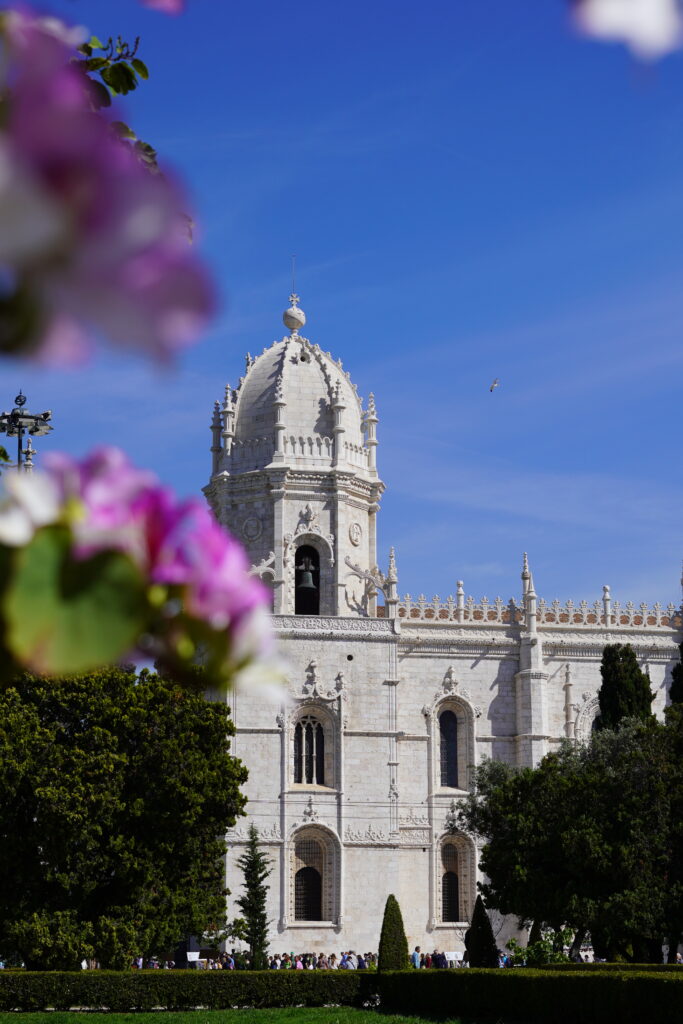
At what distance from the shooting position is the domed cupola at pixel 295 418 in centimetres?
5319

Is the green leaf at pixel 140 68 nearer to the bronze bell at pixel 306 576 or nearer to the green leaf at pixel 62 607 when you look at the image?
the green leaf at pixel 62 607

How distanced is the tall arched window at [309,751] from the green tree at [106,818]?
14689 mm

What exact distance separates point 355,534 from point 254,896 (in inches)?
551

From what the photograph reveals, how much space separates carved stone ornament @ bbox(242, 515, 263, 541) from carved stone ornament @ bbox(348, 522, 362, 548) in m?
3.24

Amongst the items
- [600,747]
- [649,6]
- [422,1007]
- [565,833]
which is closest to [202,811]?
[422,1007]

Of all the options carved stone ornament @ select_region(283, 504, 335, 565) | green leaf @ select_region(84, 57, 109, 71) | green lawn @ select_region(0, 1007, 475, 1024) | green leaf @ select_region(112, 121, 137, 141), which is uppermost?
carved stone ornament @ select_region(283, 504, 335, 565)

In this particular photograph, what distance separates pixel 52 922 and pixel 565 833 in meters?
13.2

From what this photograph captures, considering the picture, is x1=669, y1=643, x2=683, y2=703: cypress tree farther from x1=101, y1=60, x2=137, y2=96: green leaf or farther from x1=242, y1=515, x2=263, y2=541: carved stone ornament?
x1=101, y1=60, x2=137, y2=96: green leaf

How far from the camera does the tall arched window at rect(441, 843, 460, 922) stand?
5125 centimetres

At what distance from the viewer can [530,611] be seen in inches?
2132

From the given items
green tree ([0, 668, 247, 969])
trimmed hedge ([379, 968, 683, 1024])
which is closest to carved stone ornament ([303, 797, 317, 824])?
green tree ([0, 668, 247, 969])

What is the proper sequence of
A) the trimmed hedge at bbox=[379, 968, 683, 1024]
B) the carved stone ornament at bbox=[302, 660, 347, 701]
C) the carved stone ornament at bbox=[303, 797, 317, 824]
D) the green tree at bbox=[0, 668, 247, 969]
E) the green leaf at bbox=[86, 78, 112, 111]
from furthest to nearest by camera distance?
the carved stone ornament at bbox=[302, 660, 347, 701]
the carved stone ornament at bbox=[303, 797, 317, 824]
the green tree at bbox=[0, 668, 247, 969]
the trimmed hedge at bbox=[379, 968, 683, 1024]
the green leaf at bbox=[86, 78, 112, 111]

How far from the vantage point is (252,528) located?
5238 cm

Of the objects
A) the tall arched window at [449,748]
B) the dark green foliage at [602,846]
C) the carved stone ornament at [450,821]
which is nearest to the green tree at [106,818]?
the dark green foliage at [602,846]
